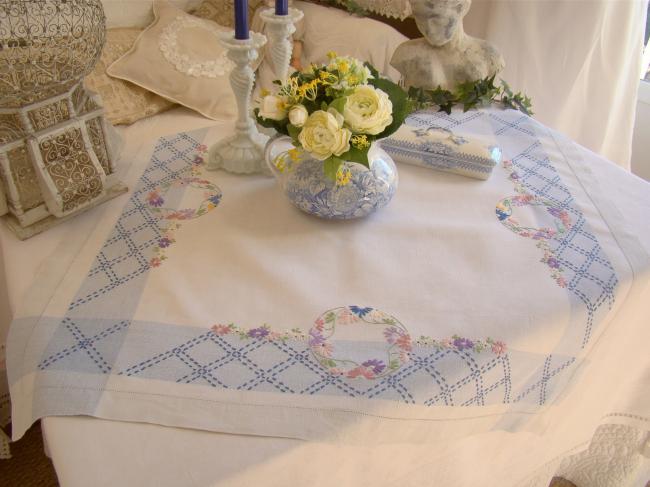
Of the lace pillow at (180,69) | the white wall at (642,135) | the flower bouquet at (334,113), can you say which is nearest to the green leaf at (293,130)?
the flower bouquet at (334,113)

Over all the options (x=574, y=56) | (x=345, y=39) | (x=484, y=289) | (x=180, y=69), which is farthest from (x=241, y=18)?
(x=574, y=56)

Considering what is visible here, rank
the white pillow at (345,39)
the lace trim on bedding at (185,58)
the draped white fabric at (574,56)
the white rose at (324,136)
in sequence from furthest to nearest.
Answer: the draped white fabric at (574,56), the white pillow at (345,39), the lace trim on bedding at (185,58), the white rose at (324,136)

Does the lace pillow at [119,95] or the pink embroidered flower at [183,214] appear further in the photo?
the lace pillow at [119,95]

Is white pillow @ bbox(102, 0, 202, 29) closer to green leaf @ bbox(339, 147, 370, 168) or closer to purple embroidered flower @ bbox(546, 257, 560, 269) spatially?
green leaf @ bbox(339, 147, 370, 168)

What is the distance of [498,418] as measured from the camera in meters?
0.69

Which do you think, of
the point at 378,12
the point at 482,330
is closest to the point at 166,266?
the point at 482,330

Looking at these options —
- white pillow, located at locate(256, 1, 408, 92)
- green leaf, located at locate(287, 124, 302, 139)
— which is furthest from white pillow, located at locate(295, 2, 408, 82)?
green leaf, located at locate(287, 124, 302, 139)

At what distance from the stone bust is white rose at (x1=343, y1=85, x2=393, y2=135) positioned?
0.57m

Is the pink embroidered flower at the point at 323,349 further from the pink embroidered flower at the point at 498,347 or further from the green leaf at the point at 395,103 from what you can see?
the green leaf at the point at 395,103

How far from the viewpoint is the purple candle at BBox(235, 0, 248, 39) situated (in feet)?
2.73

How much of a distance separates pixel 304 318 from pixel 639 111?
2.10 m

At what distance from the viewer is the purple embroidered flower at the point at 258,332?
2.20 ft

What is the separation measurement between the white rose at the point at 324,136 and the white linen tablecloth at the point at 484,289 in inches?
6.4

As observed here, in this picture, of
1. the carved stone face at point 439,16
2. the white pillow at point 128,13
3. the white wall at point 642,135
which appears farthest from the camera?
the white wall at point 642,135
